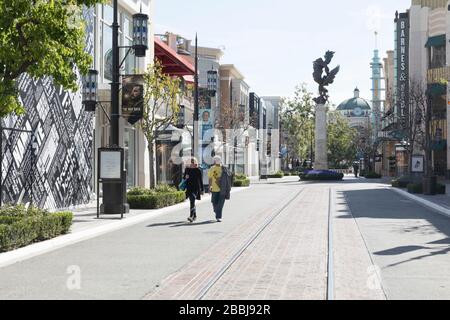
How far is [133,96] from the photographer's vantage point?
2188cm

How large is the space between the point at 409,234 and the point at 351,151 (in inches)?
4129

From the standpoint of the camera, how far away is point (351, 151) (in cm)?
11762

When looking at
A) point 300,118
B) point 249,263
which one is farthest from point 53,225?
point 300,118

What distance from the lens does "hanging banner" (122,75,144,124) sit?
21761 millimetres

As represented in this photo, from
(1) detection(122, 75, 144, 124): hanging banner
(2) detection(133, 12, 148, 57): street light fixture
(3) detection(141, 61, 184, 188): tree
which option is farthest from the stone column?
(2) detection(133, 12, 148, 57): street light fixture

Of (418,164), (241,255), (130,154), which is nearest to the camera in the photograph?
(241,255)

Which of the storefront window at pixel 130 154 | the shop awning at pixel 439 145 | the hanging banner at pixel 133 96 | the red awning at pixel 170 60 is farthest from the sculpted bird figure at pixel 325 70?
the hanging banner at pixel 133 96

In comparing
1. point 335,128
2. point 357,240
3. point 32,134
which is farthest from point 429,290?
point 335,128

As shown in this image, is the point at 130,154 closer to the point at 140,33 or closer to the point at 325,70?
the point at 140,33

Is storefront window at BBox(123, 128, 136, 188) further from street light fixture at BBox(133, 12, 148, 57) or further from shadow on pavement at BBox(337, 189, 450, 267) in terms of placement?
shadow on pavement at BBox(337, 189, 450, 267)

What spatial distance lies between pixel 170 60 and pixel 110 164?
21732 mm

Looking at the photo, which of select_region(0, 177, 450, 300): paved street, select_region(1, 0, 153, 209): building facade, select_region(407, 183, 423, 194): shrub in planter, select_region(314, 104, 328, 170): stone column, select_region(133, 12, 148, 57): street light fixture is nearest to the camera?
select_region(0, 177, 450, 300): paved street

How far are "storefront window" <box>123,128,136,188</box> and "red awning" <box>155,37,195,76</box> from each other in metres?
5.64
